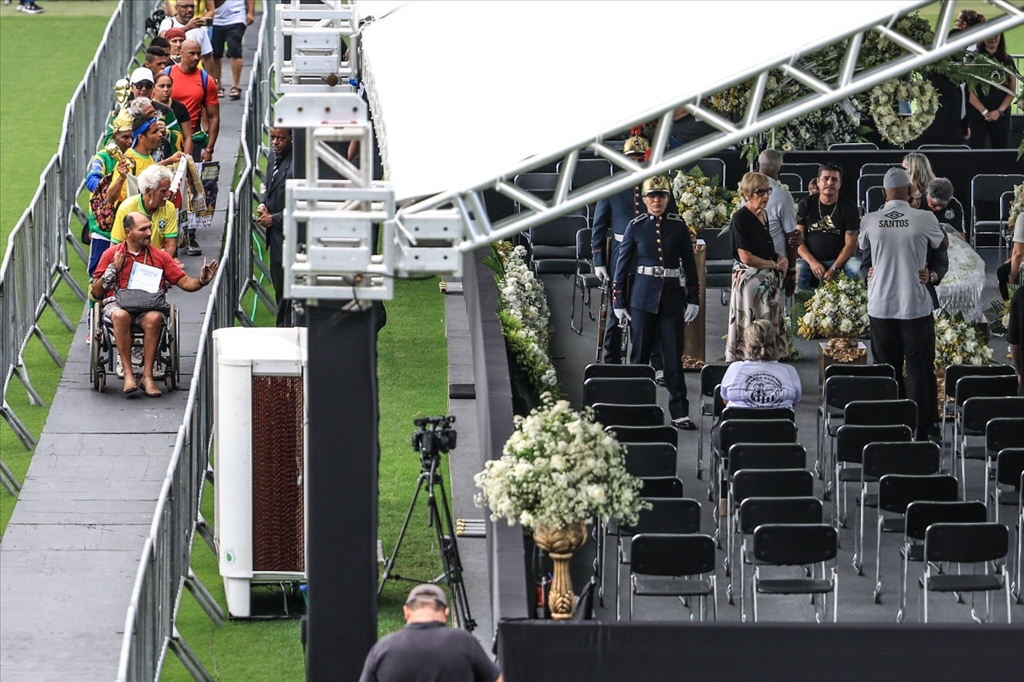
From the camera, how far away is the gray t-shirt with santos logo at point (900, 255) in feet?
44.1

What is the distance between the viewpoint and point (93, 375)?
14.2m

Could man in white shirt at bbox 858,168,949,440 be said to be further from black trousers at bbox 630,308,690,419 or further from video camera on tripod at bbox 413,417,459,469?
video camera on tripod at bbox 413,417,459,469

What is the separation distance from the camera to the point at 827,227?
17062 millimetres

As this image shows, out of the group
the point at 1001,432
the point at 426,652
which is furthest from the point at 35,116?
the point at 426,652

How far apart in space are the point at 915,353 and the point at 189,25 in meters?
10.1

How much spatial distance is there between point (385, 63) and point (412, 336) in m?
4.67

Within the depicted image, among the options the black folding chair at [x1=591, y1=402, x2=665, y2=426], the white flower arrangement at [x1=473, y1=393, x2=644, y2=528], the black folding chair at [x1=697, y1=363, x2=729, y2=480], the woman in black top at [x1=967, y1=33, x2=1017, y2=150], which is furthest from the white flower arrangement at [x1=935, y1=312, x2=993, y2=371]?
the woman in black top at [x1=967, y1=33, x2=1017, y2=150]

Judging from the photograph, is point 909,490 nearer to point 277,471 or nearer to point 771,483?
point 771,483

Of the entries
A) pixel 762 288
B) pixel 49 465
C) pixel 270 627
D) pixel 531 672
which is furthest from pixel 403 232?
pixel 762 288

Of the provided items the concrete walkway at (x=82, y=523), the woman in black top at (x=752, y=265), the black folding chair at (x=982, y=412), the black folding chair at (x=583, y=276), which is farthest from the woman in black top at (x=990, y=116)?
the concrete walkway at (x=82, y=523)

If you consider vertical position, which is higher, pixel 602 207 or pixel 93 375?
pixel 602 207

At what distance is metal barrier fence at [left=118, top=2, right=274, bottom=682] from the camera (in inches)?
359

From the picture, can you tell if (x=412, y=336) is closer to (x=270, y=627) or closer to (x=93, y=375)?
(x=93, y=375)

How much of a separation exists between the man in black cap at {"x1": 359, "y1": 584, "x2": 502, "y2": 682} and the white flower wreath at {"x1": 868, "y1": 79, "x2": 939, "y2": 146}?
1318 centimetres
